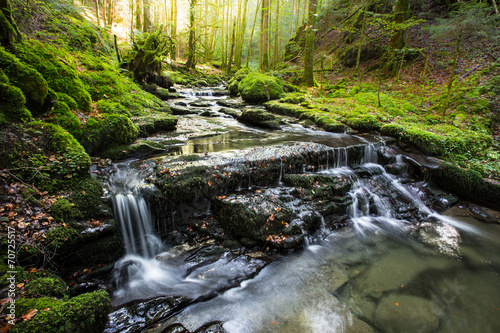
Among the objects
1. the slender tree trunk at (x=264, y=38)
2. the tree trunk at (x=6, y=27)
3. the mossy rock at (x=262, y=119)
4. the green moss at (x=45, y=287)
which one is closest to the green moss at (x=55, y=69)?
the tree trunk at (x=6, y=27)

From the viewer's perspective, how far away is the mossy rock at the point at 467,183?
20.8 ft

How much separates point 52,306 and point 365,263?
476 centimetres

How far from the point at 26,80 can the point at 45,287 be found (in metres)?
4.16

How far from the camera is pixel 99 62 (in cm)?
848

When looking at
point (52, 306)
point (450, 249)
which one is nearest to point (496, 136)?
point (450, 249)

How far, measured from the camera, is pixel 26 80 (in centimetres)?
441

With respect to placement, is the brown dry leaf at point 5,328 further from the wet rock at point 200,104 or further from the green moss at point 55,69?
the wet rock at point 200,104

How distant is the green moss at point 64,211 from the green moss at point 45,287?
3.15 ft

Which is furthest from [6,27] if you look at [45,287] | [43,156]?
[45,287]

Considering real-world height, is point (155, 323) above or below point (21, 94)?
below

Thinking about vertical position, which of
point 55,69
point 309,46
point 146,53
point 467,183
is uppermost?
point 309,46

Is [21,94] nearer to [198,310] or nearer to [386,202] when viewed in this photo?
[198,310]

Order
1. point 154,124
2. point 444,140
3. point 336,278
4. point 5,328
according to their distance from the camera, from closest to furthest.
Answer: point 5,328 → point 336,278 → point 444,140 → point 154,124

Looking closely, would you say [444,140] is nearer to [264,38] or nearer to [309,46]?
[309,46]
